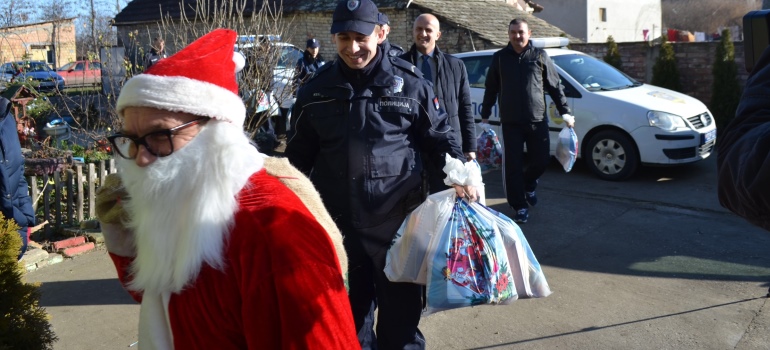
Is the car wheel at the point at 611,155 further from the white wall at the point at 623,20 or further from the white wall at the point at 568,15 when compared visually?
the white wall at the point at 623,20

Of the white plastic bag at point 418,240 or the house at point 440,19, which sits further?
the house at point 440,19

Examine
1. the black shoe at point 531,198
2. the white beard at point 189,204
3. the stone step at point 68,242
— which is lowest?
the stone step at point 68,242

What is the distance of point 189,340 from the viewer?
1766 mm

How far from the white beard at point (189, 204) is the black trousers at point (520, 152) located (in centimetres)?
563

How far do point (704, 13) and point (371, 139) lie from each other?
5453 cm

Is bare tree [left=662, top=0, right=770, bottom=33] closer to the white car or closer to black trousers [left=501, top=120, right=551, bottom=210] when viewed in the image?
the white car

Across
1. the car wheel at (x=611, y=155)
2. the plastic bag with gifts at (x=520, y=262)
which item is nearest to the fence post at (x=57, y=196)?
the plastic bag with gifts at (x=520, y=262)

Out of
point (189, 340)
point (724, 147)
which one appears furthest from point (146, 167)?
point (724, 147)

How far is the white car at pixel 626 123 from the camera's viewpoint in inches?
353

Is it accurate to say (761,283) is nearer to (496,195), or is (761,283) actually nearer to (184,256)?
(496,195)

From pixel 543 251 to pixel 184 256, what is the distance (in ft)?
16.9

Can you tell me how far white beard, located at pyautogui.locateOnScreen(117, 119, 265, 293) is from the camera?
1.73 metres

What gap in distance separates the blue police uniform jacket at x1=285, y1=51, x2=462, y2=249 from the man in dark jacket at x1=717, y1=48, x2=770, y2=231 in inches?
77.7

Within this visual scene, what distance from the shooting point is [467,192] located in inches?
134
